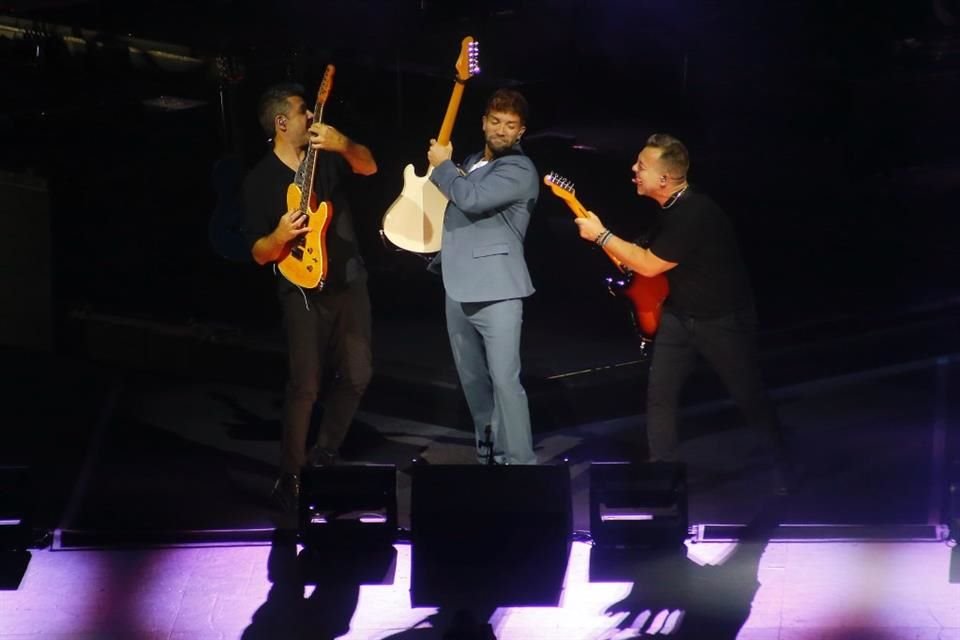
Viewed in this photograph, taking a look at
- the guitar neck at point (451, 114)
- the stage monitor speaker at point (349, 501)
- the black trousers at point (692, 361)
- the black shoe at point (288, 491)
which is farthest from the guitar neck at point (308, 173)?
the black trousers at point (692, 361)

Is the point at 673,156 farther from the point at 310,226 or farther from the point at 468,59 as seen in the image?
the point at 310,226

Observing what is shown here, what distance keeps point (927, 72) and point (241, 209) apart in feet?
22.8

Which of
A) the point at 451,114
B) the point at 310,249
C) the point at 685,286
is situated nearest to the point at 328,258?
the point at 310,249

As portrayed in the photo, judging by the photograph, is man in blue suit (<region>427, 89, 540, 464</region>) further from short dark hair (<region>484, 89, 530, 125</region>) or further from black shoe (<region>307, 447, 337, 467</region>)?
black shoe (<region>307, 447, 337, 467</region>)

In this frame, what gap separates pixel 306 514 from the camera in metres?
6.32

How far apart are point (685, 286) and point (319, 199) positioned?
1.56 m

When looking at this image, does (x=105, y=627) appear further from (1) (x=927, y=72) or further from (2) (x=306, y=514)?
(1) (x=927, y=72)

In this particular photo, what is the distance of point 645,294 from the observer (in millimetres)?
6695

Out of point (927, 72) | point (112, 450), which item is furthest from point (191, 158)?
point (927, 72)

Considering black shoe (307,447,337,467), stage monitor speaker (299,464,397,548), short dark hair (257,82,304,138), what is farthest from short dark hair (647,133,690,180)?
black shoe (307,447,337,467)

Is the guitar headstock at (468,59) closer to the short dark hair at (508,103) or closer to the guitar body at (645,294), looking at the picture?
the short dark hair at (508,103)

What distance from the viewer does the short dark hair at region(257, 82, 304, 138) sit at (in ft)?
21.6

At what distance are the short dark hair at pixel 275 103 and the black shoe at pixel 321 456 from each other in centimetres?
144

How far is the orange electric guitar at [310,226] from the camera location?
21.5ft
